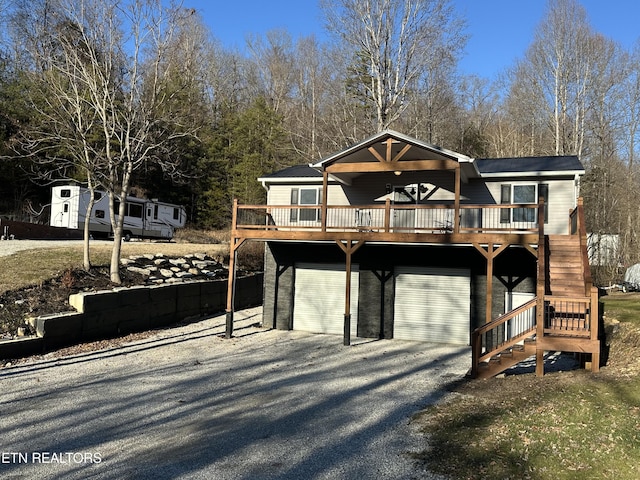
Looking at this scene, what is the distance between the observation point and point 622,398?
7137 mm

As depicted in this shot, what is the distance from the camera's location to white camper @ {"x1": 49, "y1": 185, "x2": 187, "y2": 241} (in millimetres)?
26188

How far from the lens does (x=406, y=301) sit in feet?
49.5

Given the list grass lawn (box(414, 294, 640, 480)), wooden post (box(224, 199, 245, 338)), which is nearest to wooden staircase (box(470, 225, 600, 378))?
grass lawn (box(414, 294, 640, 480))

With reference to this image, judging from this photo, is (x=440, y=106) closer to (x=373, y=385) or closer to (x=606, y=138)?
A: (x=606, y=138)

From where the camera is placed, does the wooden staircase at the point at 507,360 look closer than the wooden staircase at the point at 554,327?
No

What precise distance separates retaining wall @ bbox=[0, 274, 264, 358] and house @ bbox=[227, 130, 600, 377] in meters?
2.66

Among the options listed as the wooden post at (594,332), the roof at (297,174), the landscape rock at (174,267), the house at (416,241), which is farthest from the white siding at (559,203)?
the landscape rock at (174,267)

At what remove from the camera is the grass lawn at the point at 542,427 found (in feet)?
17.3

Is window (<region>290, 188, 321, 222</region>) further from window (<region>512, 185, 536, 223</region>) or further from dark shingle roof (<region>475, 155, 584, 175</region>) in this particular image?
window (<region>512, 185, 536, 223</region>)

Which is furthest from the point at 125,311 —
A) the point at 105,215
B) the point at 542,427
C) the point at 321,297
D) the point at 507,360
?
the point at 105,215

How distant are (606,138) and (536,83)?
5876 millimetres

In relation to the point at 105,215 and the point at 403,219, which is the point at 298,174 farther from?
the point at 105,215

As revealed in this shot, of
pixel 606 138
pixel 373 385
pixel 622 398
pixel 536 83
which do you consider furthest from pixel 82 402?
pixel 606 138

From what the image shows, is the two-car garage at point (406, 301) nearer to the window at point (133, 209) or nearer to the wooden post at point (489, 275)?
the wooden post at point (489, 275)
